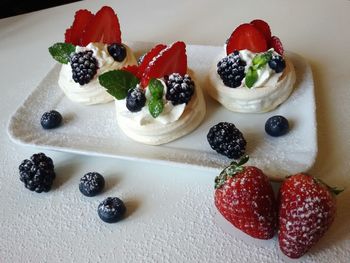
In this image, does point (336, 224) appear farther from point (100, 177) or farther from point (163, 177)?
point (100, 177)

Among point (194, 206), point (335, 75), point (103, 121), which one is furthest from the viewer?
point (335, 75)

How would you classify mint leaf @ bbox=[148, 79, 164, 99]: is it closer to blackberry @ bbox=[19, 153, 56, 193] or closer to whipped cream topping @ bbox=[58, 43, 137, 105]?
whipped cream topping @ bbox=[58, 43, 137, 105]

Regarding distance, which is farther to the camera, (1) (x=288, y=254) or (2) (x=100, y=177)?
(2) (x=100, y=177)

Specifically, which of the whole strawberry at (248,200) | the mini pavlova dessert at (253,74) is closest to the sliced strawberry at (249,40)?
the mini pavlova dessert at (253,74)

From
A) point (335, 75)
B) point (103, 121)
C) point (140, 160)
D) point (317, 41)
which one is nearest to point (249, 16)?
point (317, 41)

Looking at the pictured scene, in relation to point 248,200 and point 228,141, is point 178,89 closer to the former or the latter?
point 228,141

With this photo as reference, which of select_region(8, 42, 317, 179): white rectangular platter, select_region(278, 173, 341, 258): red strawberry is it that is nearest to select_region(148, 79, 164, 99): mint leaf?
select_region(8, 42, 317, 179): white rectangular platter

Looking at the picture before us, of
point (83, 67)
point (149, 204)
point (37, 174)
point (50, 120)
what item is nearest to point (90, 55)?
point (83, 67)
